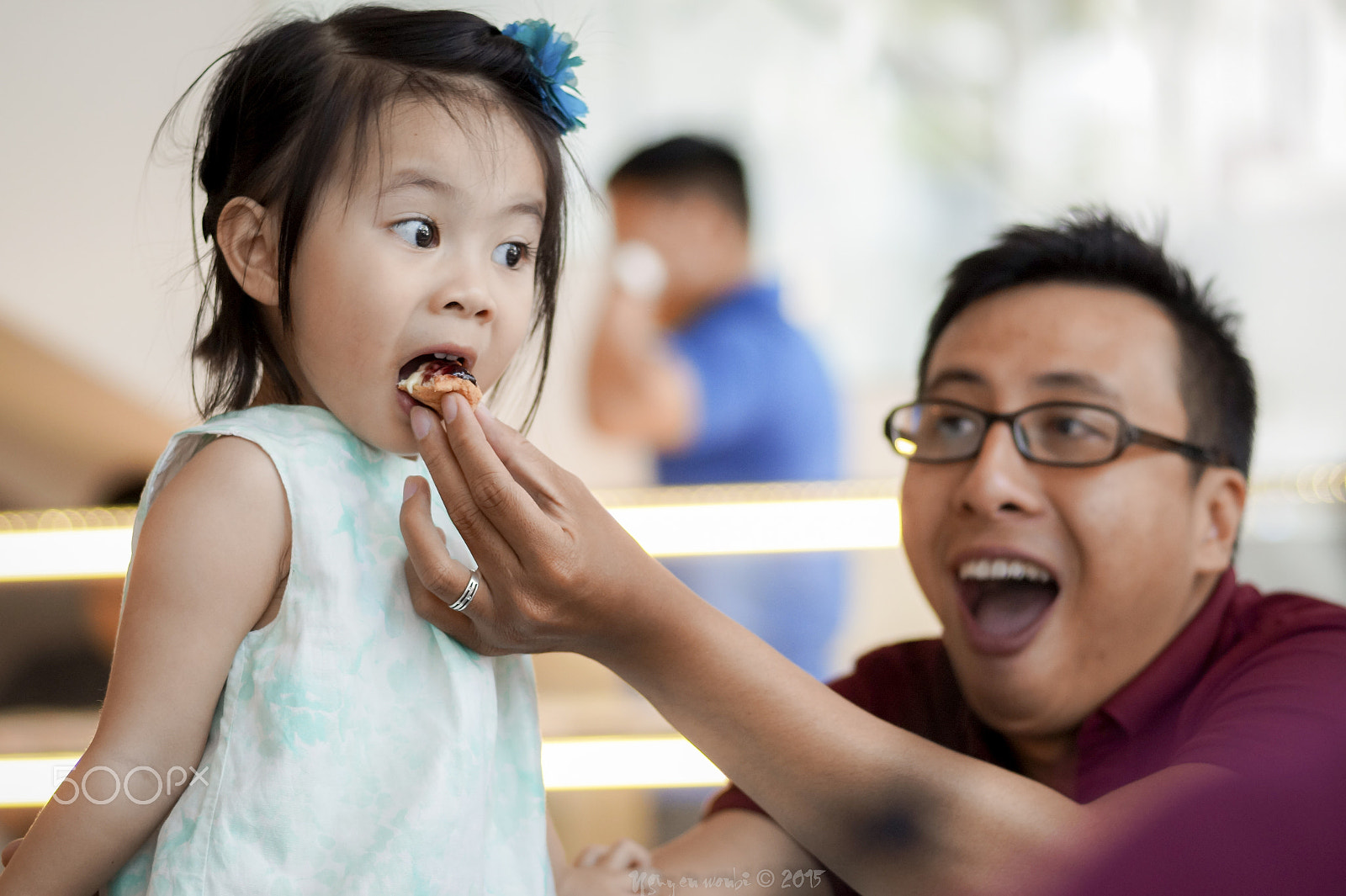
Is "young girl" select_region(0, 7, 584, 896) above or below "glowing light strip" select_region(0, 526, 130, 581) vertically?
above

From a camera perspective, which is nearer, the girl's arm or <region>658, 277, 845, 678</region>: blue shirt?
the girl's arm

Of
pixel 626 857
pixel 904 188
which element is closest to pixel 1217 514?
pixel 626 857

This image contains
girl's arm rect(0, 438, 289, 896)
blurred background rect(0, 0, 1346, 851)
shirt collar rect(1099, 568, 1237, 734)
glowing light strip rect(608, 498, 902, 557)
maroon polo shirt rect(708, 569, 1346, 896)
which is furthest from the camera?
blurred background rect(0, 0, 1346, 851)

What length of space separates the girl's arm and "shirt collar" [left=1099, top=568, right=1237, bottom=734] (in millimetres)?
840

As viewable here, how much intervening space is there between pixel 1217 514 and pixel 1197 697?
243mm

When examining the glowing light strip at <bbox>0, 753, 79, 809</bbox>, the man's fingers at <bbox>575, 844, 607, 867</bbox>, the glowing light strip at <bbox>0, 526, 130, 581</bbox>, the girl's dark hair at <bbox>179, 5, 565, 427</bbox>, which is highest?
the girl's dark hair at <bbox>179, 5, 565, 427</bbox>

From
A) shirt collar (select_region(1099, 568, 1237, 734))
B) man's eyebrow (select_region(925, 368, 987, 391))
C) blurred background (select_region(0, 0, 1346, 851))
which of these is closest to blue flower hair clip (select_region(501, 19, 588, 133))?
man's eyebrow (select_region(925, 368, 987, 391))

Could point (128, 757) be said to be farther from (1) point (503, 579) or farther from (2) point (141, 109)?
(2) point (141, 109)

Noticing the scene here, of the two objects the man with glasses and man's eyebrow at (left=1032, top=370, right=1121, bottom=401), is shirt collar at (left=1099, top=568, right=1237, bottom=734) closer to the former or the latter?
the man with glasses

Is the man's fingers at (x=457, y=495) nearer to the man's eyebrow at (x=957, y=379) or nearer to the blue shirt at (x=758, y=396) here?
the man's eyebrow at (x=957, y=379)

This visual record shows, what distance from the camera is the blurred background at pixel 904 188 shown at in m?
2.54

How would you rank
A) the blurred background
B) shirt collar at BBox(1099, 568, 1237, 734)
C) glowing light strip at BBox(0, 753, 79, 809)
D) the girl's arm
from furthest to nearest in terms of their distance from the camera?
the blurred background < glowing light strip at BBox(0, 753, 79, 809) < shirt collar at BBox(1099, 568, 1237, 734) < the girl's arm

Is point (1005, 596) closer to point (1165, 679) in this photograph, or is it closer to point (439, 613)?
point (1165, 679)

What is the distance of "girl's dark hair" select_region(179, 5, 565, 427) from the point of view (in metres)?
0.73
